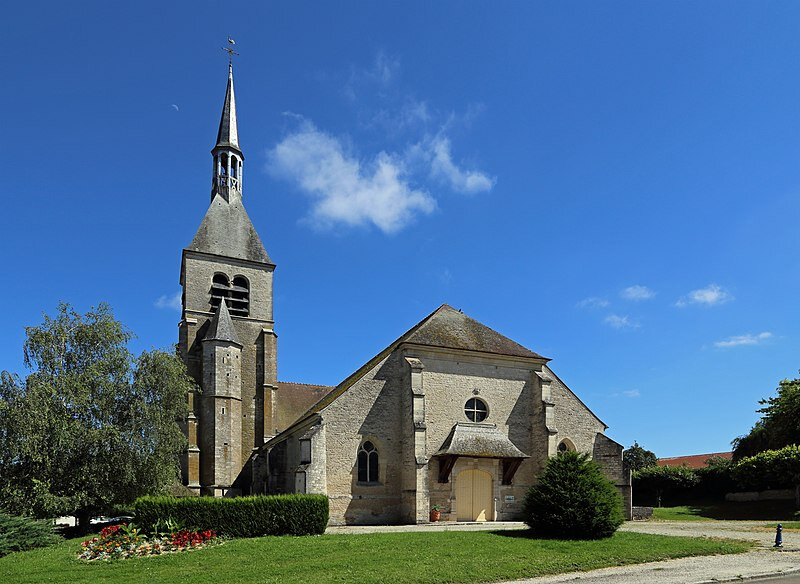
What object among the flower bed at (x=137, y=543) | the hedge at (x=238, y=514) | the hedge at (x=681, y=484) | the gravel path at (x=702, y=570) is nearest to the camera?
the gravel path at (x=702, y=570)

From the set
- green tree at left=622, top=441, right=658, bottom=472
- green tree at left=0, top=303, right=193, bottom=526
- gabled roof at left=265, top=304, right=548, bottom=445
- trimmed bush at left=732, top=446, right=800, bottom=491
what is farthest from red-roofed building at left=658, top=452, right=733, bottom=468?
green tree at left=0, top=303, right=193, bottom=526

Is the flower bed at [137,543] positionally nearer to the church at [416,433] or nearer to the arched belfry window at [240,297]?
the church at [416,433]

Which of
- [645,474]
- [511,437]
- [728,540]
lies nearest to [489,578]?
[728,540]

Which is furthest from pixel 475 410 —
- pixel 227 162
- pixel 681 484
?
pixel 227 162

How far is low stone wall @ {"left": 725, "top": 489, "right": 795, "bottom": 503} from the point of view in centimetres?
2969

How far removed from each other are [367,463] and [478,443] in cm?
426

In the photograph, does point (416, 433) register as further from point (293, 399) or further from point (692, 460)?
point (692, 460)

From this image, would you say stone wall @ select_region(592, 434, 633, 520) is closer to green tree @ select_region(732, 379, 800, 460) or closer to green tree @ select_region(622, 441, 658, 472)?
green tree @ select_region(732, 379, 800, 460)

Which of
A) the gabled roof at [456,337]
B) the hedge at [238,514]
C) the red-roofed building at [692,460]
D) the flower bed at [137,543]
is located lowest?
the red-roofed building at [692,460]

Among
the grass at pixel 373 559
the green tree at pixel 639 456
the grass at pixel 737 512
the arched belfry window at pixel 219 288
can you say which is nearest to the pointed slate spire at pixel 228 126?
the arched belfry window at pixel 219 288

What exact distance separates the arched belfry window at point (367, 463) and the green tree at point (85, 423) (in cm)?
698

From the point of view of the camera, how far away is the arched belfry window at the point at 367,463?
22438 mm

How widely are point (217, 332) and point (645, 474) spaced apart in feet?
92.3

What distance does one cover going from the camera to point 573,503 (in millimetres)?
15531
